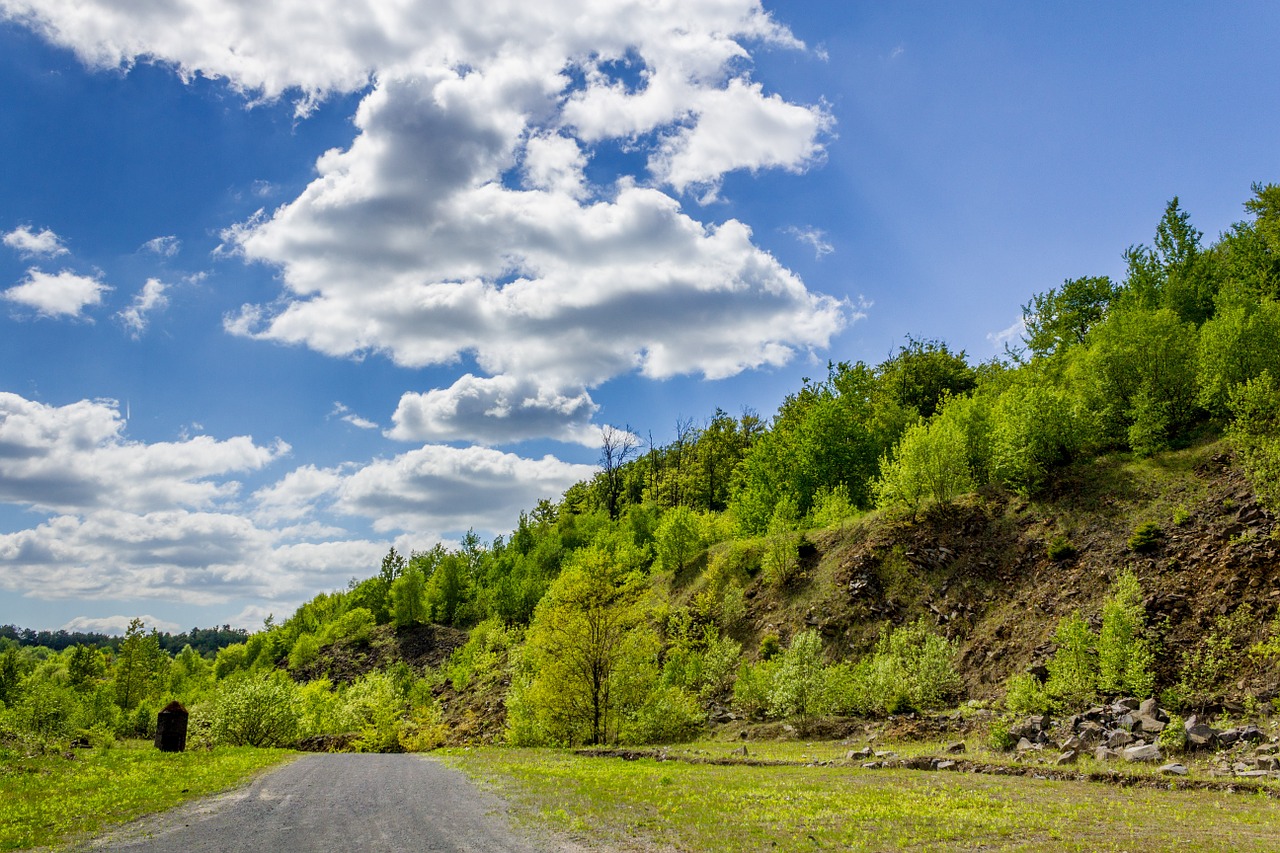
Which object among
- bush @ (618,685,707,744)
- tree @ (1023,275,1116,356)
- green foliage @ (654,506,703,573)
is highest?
tree @ (1023,275,1116,356)

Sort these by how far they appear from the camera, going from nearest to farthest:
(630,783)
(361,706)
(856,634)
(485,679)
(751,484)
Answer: (630,783)
(856,634)
(361,706)
(485,679)
(751,484)

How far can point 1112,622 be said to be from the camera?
87.8ft

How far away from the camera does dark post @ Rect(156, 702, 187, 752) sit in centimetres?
3328

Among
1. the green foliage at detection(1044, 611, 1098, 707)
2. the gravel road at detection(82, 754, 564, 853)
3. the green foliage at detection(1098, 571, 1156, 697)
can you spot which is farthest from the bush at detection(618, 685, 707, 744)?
the green foliage at detection(1098, 571, 1156, 697)

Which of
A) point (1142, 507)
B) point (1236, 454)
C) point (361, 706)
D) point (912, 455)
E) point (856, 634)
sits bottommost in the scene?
point (361, 706)

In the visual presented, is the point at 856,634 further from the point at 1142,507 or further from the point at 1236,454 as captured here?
the point at 1236,454

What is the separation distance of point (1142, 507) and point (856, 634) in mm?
17134

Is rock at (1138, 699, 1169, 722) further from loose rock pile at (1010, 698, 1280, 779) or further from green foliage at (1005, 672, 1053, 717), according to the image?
green foliage at (1005, 672, 1053, 717)

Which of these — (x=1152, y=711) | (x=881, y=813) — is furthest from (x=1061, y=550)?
(x=881, y=813)

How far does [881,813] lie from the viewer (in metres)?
14.3

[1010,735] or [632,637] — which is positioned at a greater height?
[632,637]

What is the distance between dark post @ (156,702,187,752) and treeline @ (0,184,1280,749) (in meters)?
10.4

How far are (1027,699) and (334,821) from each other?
2590 centimetres

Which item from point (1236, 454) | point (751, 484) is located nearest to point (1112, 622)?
point (1236, 454)
